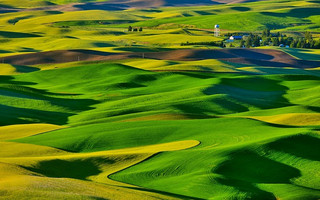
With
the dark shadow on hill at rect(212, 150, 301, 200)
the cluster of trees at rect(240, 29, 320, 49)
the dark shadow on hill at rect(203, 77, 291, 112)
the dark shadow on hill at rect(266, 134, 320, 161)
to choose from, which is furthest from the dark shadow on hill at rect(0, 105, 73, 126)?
the cluster of trees at rect(240, 29, 320, 49)

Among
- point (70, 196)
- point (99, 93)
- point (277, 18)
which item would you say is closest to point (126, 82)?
point (99, 93)

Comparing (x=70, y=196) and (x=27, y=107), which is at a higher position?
(x=70, y=196)

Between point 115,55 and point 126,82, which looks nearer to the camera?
point 126,82

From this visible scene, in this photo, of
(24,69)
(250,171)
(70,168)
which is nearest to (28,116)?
(70,168)

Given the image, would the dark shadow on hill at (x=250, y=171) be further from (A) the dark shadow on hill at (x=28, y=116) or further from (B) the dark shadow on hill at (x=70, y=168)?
(A) the dark shadow on hill at (x=28, y=116)

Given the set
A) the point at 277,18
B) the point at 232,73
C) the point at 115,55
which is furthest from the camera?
the point at 277,18

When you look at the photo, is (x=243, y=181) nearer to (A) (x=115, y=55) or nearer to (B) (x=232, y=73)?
(B) (x=232, y=73)

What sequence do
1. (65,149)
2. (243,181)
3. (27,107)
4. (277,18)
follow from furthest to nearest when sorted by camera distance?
(277,18)
(27,107)
(65,149)
(243,181)
